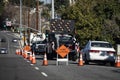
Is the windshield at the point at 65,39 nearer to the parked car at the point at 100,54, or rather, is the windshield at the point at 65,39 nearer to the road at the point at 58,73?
the parked car at the point at 100,54

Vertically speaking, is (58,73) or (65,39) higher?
(65,39)

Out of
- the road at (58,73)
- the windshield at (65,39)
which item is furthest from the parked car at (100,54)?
the windshield at (65,39)

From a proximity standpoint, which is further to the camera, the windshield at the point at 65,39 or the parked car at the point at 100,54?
the windshield at the point at 65,39

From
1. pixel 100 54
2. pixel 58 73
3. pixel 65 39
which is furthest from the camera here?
pixel 65 39

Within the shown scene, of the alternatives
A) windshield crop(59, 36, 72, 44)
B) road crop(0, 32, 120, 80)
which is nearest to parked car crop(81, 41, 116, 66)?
road crop(0, 32, 120, 80)

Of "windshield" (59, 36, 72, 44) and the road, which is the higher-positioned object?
"windshield" (59, 36, 72, 44)

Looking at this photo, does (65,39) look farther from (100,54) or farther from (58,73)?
(58,73)

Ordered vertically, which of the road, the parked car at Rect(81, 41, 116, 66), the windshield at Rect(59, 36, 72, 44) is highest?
the windshield at Rect(59, 36, 72, 44)

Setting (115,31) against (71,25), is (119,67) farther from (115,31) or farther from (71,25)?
(115,31)

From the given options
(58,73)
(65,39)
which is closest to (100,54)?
(58,73)

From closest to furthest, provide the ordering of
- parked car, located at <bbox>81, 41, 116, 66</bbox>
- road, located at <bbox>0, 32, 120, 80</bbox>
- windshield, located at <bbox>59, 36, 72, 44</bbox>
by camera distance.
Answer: road, located at <bbox>0, 32, 120, 80</bbox>
parked car, located at <bbox>81, 41, 116, 66</bbox>
windshield, located at <bbox>59, 36, 72, 44</bbox>

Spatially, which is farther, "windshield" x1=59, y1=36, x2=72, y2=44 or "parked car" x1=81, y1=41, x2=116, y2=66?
"windshield" x1=59, y1=36, x2=72, y2=44

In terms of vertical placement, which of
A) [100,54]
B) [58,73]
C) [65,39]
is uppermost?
[65,39]

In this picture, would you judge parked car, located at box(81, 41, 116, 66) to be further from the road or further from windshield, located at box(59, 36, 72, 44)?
windshield, located at box(59, 36, 72, 44)
